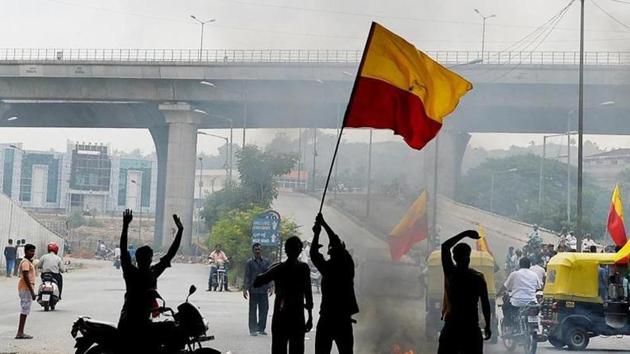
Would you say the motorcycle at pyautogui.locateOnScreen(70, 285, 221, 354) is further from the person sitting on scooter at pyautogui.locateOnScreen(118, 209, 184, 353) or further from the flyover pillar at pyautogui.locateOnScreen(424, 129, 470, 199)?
the flyover pillar at pyautogui.locateOnScreen(424, 129, 470, 199)

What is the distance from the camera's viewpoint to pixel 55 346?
14438 millimetres

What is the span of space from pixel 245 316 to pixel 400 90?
11.1 meters

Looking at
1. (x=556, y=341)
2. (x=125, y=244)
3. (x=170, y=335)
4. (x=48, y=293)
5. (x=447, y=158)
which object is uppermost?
(x=447, y=158)

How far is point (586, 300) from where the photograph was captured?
16406 mm

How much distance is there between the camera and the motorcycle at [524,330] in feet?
51.4

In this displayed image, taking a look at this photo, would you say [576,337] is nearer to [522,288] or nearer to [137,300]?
[522,288]

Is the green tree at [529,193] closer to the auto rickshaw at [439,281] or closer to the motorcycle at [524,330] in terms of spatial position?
the auto rickshaw at [439,281]

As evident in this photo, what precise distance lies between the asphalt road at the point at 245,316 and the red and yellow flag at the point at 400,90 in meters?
3.02

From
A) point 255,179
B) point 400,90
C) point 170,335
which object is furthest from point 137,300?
point 255,179

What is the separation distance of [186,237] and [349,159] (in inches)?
959

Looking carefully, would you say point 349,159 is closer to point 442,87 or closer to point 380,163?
point 380,163

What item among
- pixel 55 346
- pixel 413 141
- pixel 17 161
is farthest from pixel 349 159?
pixel 17 161

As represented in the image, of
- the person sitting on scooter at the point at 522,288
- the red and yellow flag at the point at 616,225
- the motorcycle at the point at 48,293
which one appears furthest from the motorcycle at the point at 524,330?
the motorcycle at the point at 48,293

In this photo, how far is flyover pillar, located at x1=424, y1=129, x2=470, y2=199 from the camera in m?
29.9
